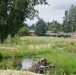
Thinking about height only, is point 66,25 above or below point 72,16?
below

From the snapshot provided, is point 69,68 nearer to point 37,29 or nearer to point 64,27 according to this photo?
point 37,29

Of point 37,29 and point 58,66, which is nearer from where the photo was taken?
point 58,66

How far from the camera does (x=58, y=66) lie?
73.9 ft

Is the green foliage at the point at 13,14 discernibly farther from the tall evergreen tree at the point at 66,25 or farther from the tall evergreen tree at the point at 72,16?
the tall evergreen tree at the point at 66,25

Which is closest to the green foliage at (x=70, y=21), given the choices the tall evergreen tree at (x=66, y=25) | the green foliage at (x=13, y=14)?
the tall evergreen tree at (x=66, y=25)

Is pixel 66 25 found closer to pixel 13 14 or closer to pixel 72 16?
pixel 72 16

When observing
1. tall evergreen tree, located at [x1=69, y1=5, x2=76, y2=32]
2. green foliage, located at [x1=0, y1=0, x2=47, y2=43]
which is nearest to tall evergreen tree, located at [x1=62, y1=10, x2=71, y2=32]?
tall evergreen tree, located at [x1=69, y1=5, x2=76, y2=32]

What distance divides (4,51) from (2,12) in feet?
58.6

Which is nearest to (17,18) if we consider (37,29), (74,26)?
(37,29)

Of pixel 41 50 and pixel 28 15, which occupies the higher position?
pixel 28 15

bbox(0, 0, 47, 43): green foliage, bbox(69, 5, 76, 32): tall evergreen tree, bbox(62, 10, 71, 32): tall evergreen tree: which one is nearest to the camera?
bbox(0, 0, 47, 43): green foliage

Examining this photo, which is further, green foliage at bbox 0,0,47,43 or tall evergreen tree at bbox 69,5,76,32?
tall evergreen tree at bbox 69,5,76,32

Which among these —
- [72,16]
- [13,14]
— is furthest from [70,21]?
[13,14]

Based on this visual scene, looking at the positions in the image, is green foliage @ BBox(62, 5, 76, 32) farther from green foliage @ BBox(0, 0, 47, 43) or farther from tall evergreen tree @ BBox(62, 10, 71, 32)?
green foliage @ BBox(0, 0, 47, 43)
